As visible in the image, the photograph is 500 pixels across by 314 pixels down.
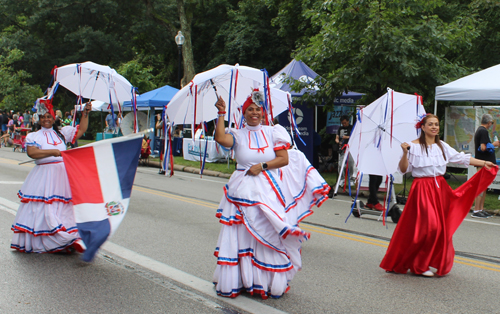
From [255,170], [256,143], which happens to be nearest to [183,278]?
[255,170]

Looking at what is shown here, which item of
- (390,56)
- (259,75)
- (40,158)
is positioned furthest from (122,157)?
(390,56)

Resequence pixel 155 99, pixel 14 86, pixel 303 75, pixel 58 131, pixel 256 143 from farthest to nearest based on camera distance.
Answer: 1. pixel 14 86
2. pixel 155 99
3. pixel 303 75
4. pixel 58 131
5. pixel 256 143

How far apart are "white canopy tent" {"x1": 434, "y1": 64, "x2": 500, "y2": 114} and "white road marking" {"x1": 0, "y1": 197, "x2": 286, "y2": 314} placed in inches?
298

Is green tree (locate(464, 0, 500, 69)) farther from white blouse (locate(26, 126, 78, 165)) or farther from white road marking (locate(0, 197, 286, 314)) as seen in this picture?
white blouse (locate(26, 126, 78, 165))

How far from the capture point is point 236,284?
4.37 meters

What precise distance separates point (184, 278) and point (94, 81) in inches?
167

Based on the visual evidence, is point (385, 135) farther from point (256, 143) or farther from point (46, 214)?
point (46, 214)

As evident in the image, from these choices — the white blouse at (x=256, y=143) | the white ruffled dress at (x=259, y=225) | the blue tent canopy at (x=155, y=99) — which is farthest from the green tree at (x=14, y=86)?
the white ruffled dress at (x=259, y=225)

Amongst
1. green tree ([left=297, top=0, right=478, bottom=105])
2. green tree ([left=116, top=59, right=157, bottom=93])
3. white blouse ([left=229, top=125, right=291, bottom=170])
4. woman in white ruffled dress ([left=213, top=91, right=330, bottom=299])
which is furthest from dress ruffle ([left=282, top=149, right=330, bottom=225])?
green tree ([left=116, top=59, right=157, bottom=93])

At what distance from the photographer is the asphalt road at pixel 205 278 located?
169 inches

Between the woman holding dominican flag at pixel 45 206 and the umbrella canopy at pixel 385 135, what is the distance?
3992mm

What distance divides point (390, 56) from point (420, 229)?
270 inches

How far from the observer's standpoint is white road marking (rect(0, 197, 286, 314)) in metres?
4.22

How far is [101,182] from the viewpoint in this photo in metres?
5.06
